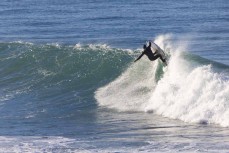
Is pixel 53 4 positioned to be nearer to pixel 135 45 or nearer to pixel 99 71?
pixel 135 45

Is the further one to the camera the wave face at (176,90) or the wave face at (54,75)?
the wave face at (54,75)

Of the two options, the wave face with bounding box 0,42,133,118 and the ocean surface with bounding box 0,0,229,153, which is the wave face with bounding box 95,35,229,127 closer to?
the ocean surface with bounding box 0,0,229,153

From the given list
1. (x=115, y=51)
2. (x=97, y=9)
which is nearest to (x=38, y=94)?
(x=115, y=51)

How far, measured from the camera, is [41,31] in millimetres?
45875

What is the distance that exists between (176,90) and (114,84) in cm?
457

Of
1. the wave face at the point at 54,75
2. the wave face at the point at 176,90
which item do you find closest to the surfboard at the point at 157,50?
the wave face at the point at 176,90

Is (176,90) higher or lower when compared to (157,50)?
lower

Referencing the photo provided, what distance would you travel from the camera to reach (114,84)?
31719 mm

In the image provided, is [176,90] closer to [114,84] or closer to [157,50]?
[157,50]

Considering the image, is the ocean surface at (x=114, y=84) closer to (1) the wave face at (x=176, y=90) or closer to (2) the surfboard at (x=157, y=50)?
(1) the wave face at (x=176, y=90)

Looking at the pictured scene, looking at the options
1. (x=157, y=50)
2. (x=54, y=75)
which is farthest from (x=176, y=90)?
(x=54, y=75)

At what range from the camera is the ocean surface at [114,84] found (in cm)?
2291

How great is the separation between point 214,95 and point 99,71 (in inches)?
346

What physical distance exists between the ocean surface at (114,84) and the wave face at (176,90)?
41 millimetres
